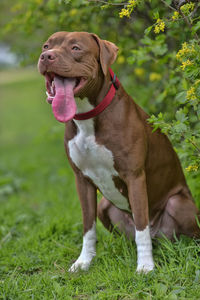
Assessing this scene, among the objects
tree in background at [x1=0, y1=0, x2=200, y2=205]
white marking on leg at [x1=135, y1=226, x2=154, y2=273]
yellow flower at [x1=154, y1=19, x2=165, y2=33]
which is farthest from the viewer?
white marking on leg at [x1=135, y1=226, x2=154, y2=273]

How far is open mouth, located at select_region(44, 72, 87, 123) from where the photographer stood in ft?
9.68

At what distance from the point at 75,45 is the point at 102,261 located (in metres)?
1.61

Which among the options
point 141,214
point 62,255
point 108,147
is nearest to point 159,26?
point 108,147

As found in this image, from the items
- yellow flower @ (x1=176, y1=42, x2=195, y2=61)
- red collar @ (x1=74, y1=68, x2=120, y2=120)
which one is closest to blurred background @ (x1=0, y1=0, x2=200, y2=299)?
yellow flower @ (x1=176, y1=42, x2=195, y2=61)

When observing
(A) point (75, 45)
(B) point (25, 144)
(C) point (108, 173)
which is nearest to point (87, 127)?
(C) point (108, 173)

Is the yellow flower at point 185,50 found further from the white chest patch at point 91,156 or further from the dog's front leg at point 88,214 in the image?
the dog's front leg at point 88,214

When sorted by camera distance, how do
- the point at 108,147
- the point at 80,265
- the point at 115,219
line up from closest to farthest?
the point at 108,147 < the point at 80,265 < the point at 115,219

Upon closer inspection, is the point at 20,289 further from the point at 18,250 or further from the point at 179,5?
the point at 179,5

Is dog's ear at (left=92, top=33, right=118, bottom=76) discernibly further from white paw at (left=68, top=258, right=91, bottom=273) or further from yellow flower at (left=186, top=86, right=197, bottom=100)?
white paw at (left=68, top=258, right=91, bottom=273)

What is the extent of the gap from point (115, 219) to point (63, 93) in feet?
4.35

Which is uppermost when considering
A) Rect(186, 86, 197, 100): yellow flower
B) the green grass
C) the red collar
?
Rect(186, 86, 197, 100): yellow flower

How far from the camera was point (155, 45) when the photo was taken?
12.3ft

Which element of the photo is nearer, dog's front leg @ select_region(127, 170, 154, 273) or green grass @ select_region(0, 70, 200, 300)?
green grass @ select_region(0, 70, 200, 300)

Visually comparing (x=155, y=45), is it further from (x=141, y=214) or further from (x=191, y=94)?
(x=141, y=214)
